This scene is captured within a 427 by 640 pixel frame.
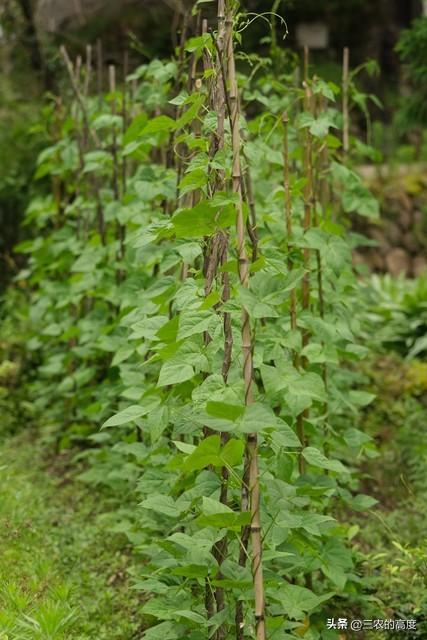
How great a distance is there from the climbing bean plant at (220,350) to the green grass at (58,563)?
0.47ft

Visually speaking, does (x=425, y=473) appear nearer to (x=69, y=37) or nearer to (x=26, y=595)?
(x=26, y=595)

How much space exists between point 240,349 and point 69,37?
24.9 ft

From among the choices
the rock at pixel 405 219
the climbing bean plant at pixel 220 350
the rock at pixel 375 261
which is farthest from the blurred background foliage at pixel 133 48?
the climbing bean plant at pixel 220 350

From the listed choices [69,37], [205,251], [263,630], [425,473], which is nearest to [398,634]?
[263,630]

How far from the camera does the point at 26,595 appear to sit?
276 cm

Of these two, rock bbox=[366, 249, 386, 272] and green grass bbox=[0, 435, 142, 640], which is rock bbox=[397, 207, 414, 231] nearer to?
rock bbox=[366, 249, 386, 272]

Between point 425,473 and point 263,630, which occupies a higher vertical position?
point 263,630

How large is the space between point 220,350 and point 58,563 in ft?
4.64

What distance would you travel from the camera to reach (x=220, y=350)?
236cm

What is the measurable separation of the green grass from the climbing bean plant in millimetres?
145

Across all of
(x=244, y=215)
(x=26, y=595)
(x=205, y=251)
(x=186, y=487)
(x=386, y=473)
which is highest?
(x=244, y=215)

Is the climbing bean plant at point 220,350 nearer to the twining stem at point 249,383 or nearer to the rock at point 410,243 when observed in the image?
the twining stem at point 249,383

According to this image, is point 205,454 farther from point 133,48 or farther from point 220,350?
point 133,48

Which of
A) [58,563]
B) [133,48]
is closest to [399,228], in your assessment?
[133,48]
